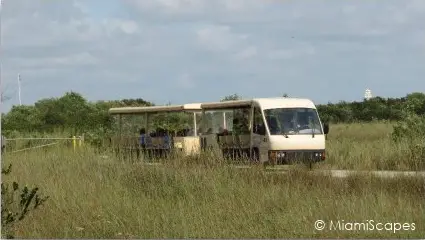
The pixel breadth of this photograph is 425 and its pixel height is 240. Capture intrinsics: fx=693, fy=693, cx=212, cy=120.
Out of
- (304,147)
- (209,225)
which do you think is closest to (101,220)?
(209,225)

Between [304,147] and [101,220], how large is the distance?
1116 centimetres

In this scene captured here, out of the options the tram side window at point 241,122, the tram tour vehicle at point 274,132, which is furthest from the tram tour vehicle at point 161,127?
the tram tour vehicle at point 274,132

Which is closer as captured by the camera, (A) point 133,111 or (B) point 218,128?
(B) point 218,128

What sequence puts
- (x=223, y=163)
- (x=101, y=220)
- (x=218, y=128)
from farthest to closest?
(x=218, y=128)
(x=223, y=163)
(x=101, y=220)

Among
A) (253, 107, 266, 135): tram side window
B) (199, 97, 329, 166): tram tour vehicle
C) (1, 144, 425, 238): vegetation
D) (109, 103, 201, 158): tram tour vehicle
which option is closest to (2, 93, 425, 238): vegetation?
(1, 144, 425, 238): vegetation

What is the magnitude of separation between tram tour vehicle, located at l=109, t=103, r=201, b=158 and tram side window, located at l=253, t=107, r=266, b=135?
290 cm

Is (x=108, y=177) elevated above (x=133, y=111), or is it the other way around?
(x=133, y=111)

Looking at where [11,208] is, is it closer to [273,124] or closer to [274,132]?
[274,132]

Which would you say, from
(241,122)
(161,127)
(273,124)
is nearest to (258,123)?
(273,124)

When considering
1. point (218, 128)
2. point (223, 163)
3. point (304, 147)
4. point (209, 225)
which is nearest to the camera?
point (209, 225)

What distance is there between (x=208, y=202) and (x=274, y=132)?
1015cm

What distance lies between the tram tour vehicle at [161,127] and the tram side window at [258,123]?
2.90 meters

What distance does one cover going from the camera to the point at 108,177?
14758 millimetres

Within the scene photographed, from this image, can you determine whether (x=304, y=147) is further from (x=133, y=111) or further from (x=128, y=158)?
(x=133, y=111)
